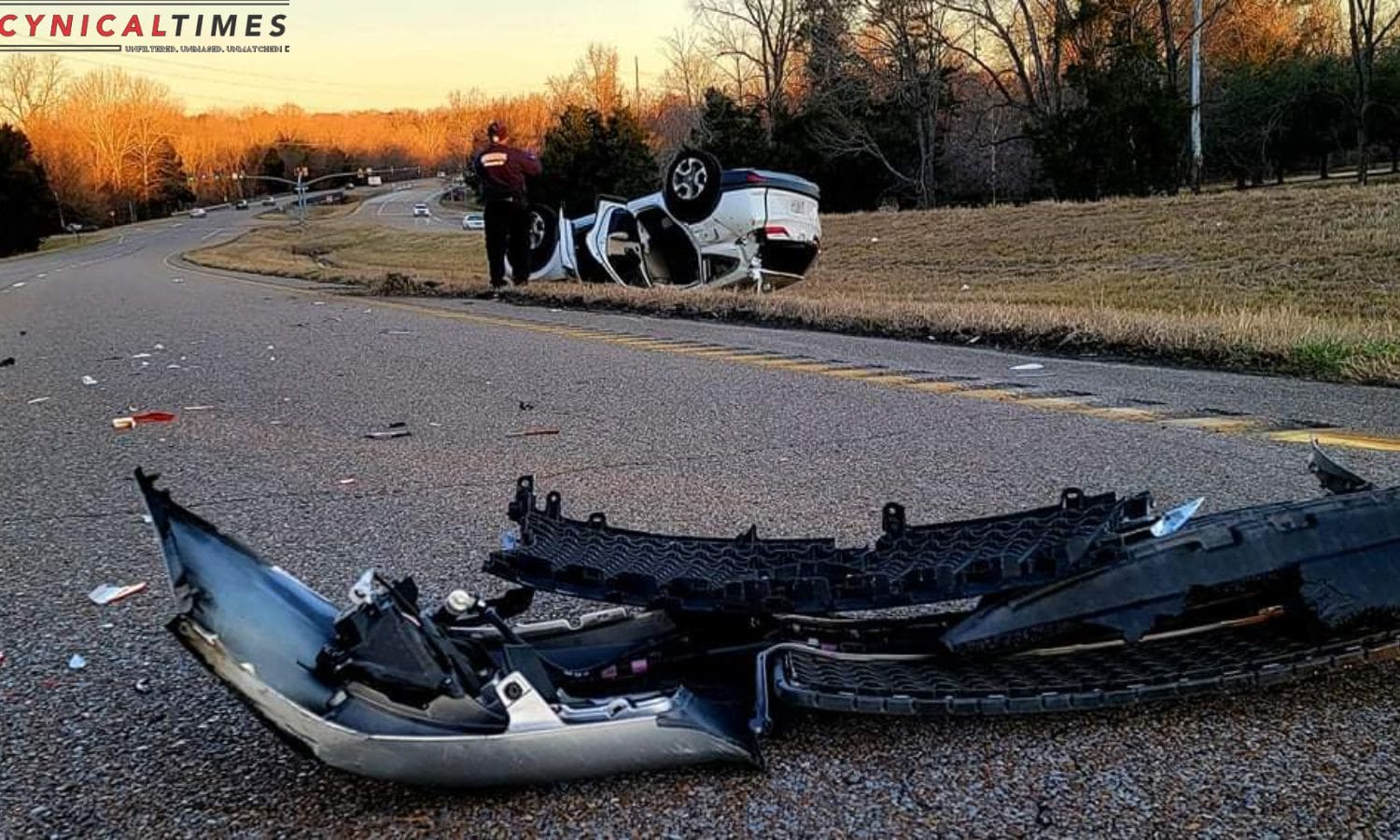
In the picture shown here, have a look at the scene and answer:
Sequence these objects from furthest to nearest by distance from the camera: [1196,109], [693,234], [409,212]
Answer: [409,212] → [1196,109] → [693,234]

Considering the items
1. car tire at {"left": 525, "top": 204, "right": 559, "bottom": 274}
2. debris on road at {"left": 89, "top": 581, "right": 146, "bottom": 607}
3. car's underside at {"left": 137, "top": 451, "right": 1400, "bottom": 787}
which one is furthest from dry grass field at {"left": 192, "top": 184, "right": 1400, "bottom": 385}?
debris on road at {"left": 89, "top": 581, "right": 146, "bottom": 607}

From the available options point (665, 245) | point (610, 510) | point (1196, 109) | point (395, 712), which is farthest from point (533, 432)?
point (1196, 109)

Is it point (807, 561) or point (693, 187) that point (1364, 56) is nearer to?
point (693, 187)

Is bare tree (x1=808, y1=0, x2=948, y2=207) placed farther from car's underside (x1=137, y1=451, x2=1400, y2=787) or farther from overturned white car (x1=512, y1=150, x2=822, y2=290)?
car's underside (x1=137, y1=451, x2=1400, y2=787)

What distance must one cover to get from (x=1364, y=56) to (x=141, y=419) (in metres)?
40.0

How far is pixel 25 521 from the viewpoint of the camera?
12.9 ft

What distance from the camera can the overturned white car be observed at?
15.0 m

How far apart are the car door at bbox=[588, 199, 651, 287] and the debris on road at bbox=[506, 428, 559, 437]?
1060 cm

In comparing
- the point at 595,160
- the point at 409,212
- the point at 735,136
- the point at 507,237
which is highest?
the point at 409,212

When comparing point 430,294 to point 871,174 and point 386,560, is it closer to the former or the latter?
point 386,560

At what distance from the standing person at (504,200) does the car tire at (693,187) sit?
6.53 ft

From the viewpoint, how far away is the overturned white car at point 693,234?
15.0m

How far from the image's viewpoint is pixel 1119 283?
59.6 ft

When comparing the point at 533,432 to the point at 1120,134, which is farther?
the point at 1120,134
